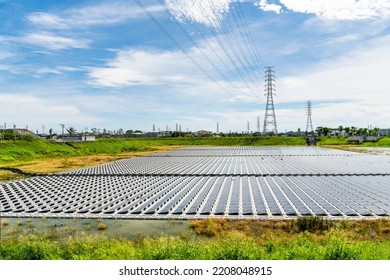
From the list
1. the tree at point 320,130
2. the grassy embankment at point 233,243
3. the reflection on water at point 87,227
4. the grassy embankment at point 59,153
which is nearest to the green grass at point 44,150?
the grassy embankment at point 59,153

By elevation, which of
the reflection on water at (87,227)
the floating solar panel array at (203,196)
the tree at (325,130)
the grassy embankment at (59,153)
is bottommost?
the reflection on water at (87,227)

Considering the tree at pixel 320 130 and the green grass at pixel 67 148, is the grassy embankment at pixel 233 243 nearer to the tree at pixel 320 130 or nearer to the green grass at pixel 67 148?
the green grass at pixel 67 148

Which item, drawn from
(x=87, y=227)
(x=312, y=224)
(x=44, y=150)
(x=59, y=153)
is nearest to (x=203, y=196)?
(x=87, y=227)

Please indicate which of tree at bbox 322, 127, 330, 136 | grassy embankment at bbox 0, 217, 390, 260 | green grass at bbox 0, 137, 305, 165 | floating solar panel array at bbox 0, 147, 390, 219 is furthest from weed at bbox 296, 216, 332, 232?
tree at bbox 322, 127, 330, 136

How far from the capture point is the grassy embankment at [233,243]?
29.9 feet

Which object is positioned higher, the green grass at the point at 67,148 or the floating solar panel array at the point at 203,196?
the green grass at the point at 67,148

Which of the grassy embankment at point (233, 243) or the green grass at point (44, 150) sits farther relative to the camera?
the green grass at point (44, 150)

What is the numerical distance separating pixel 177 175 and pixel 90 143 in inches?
1999

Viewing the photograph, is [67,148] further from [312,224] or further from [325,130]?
[325,130]

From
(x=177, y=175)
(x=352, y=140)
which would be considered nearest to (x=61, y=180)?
(x=177, y=175)

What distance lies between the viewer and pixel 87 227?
13859 millimetres

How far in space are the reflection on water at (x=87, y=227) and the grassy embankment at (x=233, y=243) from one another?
6.0 inches

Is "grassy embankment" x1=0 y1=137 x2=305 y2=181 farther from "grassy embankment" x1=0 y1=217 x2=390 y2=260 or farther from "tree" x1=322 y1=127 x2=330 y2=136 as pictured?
"tree" x1=322 y1=127 x2=330 y2=136

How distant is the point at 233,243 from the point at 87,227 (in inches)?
258
